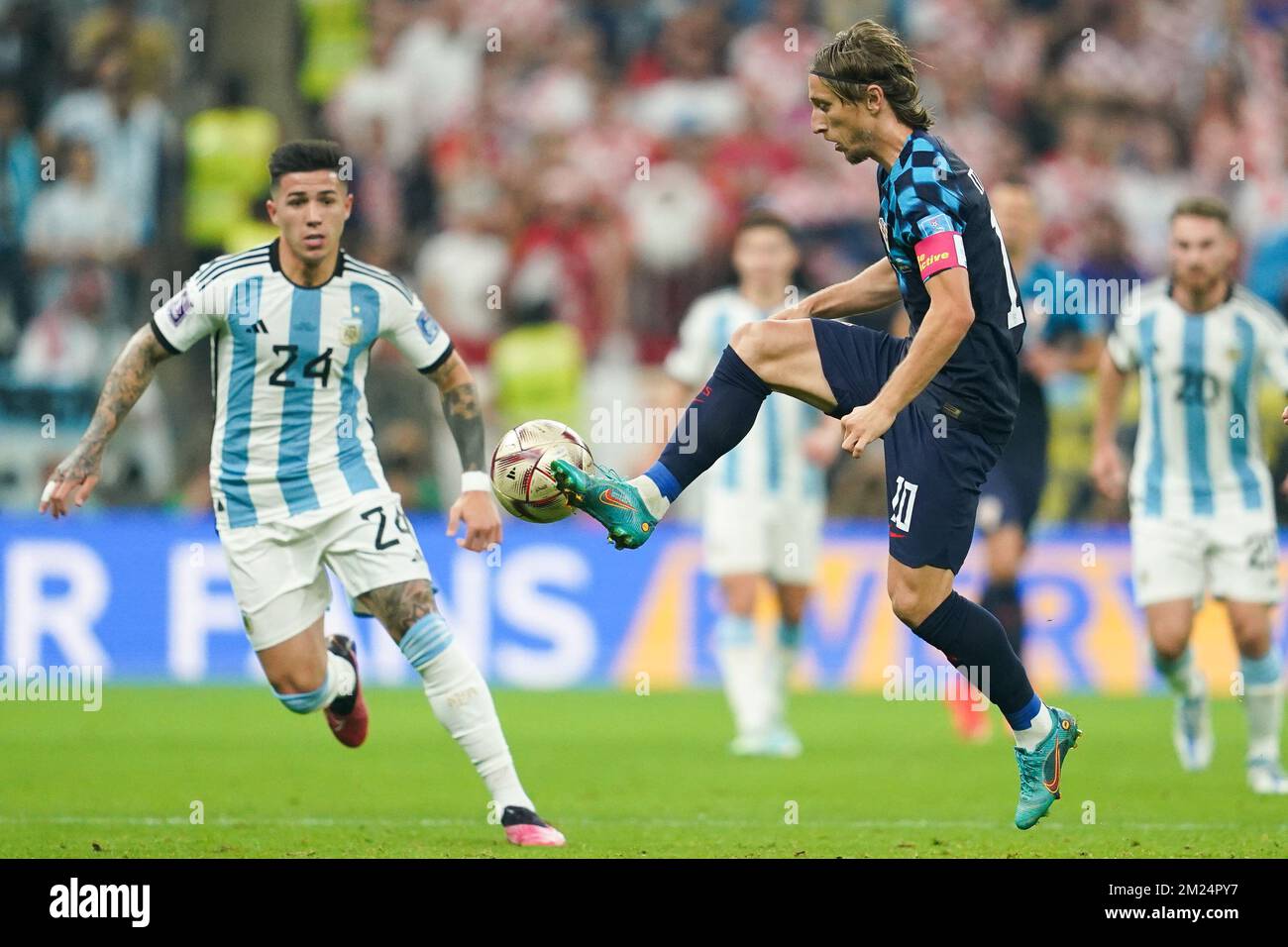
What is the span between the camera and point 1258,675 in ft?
31.8

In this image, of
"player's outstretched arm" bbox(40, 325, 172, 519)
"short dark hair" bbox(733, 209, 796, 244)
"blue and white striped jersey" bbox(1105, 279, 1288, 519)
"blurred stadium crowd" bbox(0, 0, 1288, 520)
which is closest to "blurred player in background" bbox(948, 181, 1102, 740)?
"short dark hair" bbox(733, 209, 796, 244)

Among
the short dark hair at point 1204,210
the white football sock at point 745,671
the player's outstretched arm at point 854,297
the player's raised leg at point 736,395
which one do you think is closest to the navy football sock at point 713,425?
the player's raised leg at point 736,395

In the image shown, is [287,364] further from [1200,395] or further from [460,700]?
[1200,395]

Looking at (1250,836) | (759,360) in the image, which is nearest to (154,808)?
(759,360)

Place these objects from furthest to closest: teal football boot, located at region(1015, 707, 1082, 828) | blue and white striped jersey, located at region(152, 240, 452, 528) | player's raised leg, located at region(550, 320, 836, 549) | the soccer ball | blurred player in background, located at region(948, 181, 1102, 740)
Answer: blurred player in background, located at region(948, 181, 1102, 740) → blue and white striped jersey, located at region(152, 240, 452, 528) → teal football boot, located at region(1015, 707, 1082, 828) → player's raised leg, located at region(550, 320, 836, 549) → the soccer ball

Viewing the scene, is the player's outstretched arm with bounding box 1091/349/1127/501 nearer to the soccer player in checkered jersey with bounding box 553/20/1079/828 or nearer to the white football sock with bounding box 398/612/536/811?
the soccer player in checkered jersey with bounding box 553/20/1079/828

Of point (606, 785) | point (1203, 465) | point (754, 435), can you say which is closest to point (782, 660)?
point (754, 435)

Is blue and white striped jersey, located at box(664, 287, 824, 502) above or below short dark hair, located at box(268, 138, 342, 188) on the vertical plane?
below

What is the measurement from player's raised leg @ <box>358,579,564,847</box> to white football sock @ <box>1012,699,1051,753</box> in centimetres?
168

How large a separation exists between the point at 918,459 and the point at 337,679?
2.63m

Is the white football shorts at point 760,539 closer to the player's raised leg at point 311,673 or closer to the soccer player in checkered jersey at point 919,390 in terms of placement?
the player's raised leg at point 311,673

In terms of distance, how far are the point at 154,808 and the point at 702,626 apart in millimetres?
5795

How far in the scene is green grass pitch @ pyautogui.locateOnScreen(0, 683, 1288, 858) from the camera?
756 cm
